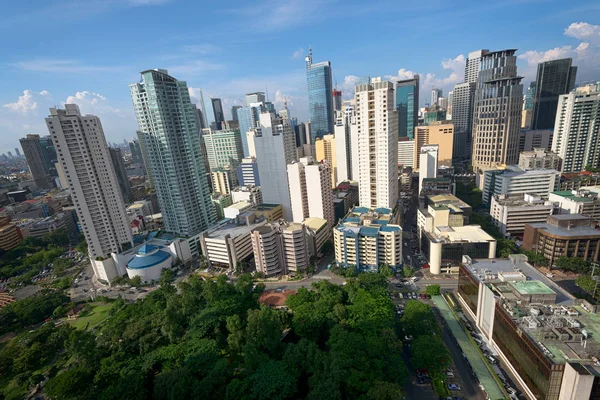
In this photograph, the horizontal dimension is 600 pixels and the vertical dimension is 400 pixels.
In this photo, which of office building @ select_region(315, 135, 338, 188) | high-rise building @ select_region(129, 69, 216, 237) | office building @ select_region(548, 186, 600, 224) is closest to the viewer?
office building @ select_region(548, 186, 600, 224)

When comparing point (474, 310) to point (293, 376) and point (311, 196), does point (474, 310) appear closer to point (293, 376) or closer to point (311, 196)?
point (293, 376)

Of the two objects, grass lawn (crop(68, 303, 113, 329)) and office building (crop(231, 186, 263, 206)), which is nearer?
grass lawn (crop(68, 303, 113, 329))

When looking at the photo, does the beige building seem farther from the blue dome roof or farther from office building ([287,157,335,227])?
the blue dome roof

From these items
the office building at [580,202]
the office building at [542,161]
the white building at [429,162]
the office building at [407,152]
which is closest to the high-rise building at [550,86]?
the office building at [407,152]

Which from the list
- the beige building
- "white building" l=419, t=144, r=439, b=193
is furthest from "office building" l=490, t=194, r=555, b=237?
the beige building

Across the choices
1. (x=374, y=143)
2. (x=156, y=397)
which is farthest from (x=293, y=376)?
(x=374, y=143)

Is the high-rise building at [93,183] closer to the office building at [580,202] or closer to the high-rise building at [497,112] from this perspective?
the office building at [580,202]
